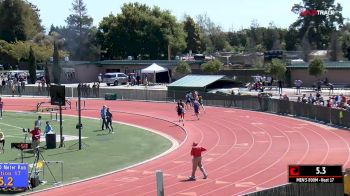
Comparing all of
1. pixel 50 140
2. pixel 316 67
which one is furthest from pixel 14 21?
pixel 50 140

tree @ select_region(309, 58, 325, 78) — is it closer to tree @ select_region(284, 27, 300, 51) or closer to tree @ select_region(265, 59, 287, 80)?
tree @ select_region(265, 59, 287, 80)

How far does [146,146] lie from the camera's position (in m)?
30.9

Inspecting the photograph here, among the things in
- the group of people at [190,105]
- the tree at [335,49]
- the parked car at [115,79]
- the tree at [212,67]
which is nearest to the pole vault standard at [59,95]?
the group of people at [190,105]

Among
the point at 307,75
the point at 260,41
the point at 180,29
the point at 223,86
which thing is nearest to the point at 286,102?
the point at 223,86

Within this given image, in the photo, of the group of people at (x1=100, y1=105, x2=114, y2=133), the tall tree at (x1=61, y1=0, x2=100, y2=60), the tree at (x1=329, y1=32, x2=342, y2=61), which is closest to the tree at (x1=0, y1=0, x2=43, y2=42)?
the tall tree at (x1=61, y1=0, x2=100, y2=60)

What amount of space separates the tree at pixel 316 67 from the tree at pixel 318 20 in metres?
48.6

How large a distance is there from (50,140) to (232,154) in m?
8.71

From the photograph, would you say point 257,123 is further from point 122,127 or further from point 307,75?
point 307,75

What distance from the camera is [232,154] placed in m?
27.5

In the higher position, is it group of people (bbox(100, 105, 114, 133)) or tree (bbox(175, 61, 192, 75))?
tree (bbox(175, 61, 192, 75))

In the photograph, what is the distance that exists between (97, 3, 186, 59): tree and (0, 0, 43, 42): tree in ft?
58.4

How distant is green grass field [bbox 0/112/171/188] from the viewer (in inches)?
989

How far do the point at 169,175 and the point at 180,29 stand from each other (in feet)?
280
